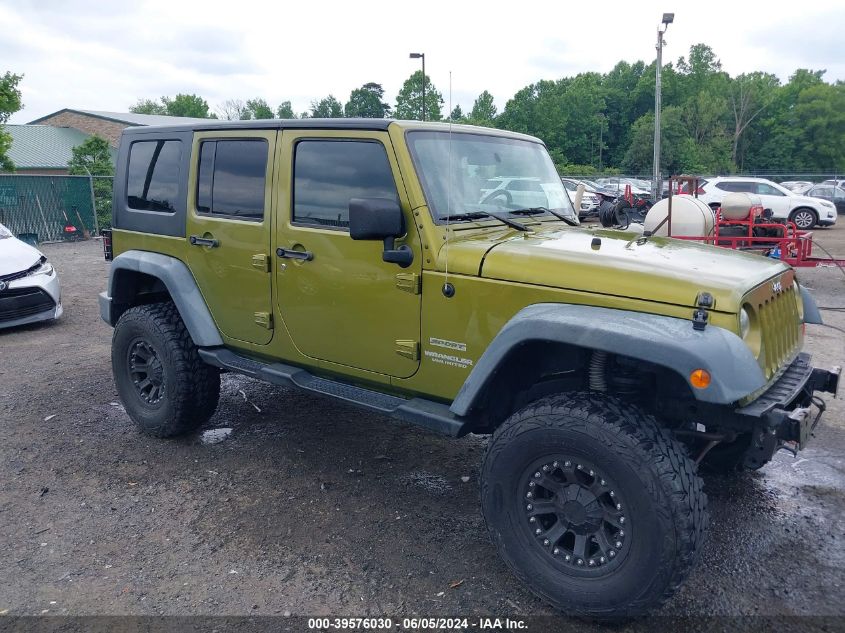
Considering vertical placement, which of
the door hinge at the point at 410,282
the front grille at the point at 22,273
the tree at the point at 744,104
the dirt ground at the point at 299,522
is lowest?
the dirt ground at the point at 299,522

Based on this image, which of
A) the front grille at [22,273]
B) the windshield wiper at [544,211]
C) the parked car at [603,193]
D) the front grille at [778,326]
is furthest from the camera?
the parked car at [603,193]

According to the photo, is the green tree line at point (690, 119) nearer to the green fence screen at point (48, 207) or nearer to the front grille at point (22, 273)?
the green fence screen at point (48, 207)

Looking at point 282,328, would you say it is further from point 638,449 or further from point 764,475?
point 764,475

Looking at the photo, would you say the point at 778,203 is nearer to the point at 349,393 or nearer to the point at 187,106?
the point at 349,393

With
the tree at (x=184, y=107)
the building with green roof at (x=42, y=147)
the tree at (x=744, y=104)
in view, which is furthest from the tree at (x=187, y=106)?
the tree at (x=744, y=104)

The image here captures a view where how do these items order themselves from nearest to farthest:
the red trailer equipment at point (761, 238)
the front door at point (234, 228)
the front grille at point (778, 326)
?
the front grille at point (778, 326), the front door at point (234, 228), the red trailer equipment at point (761, 238)

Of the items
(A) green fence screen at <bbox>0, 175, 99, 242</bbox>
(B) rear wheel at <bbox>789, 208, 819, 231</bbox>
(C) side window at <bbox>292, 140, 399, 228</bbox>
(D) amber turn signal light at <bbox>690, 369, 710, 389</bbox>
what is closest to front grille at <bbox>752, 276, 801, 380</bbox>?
(D) amber turn signal light at <bbox>690, 369, 710, 389</bbox>

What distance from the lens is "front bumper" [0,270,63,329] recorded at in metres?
7.84

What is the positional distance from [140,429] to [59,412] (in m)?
1.00

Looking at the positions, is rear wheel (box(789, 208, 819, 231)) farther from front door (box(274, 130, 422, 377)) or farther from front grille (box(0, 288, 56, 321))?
front door (box(274, 130, 422, 377))

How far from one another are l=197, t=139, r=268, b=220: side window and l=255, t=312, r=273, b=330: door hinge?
581 mm

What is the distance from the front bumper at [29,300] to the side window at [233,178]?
15.9ft

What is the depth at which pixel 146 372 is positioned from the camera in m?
4.82

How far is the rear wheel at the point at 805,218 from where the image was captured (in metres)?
21.2
